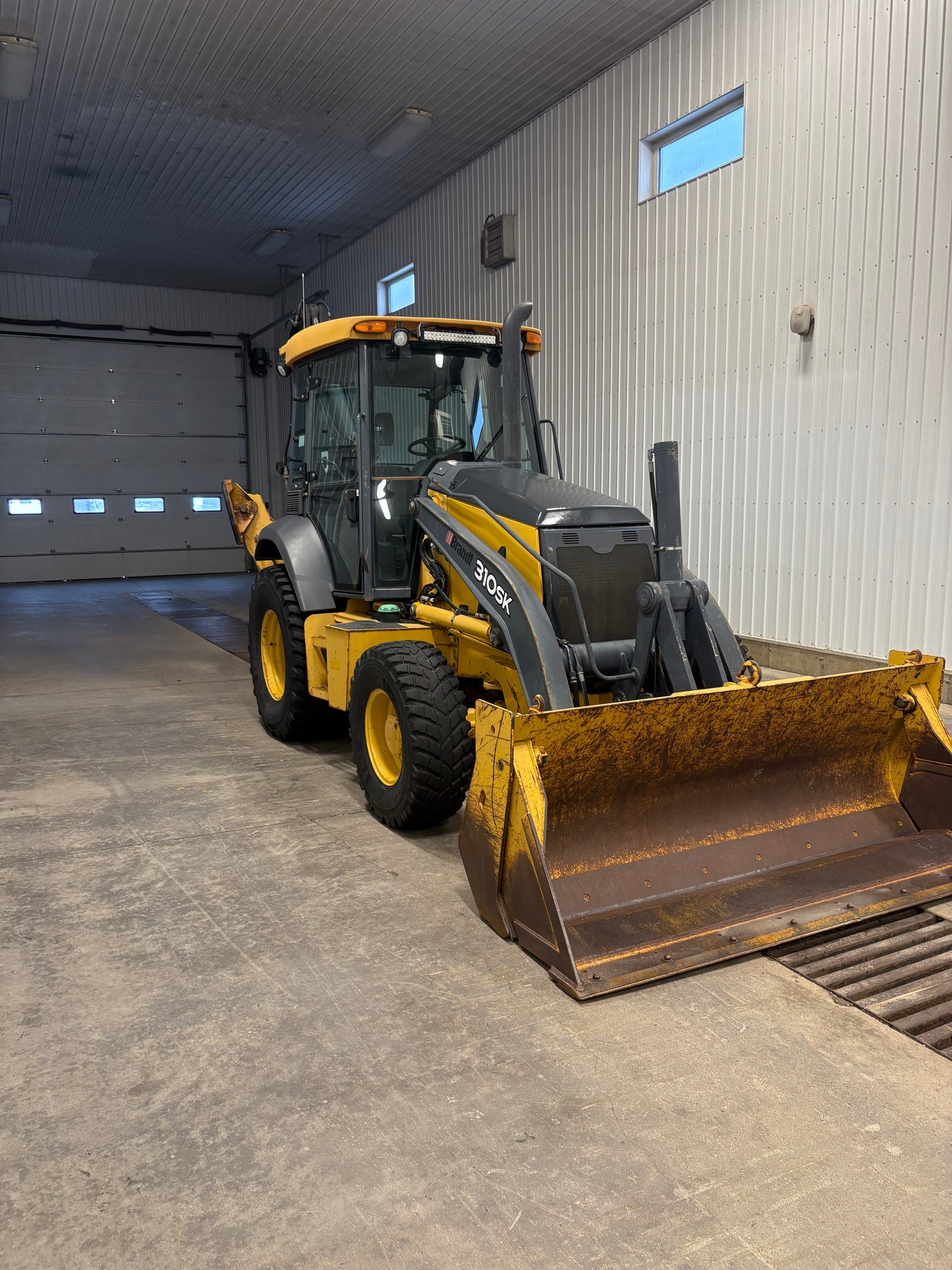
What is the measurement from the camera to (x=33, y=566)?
17.6 m

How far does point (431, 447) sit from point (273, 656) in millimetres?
1941

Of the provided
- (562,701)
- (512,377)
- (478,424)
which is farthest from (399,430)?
(562,701)

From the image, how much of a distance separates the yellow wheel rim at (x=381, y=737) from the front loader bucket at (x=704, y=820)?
116 cm

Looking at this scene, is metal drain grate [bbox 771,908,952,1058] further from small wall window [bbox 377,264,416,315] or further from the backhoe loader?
small wall window [bbox 377,264,416,315]

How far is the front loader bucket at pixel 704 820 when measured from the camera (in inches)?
118

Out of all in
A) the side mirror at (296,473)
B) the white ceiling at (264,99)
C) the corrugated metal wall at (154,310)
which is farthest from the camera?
the corrugated metal wall at (154,310)

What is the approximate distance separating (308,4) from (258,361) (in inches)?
445

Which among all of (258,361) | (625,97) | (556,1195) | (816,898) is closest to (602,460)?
(625,97)

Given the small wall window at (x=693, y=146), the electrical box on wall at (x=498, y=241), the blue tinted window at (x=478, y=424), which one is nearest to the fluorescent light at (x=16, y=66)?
the electrical box on wall at (x=498, y=241)

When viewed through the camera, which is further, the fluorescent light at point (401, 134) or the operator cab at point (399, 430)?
the fluorescent light at point (401, 134)

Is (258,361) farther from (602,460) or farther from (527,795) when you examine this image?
(527,795)

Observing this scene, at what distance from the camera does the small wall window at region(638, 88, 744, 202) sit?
25.6 feet

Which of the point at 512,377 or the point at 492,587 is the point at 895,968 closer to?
the point at 492,587

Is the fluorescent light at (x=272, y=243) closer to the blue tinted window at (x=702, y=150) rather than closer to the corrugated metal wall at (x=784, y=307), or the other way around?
the corrugated metal wall at (x=784, y=307)
